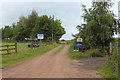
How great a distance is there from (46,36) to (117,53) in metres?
48.3

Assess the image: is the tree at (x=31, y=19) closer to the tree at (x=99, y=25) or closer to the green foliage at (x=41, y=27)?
the green foliage at (x=41, y=27)

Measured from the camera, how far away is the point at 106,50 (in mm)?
17266

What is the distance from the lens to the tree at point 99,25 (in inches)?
634

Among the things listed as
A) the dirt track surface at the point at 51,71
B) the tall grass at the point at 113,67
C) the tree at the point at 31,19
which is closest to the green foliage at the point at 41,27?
the tree at the point at 31,19

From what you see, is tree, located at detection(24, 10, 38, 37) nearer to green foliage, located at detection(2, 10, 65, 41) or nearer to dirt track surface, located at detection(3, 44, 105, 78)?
green foliage, located at detection(2, 10, 65, 41)

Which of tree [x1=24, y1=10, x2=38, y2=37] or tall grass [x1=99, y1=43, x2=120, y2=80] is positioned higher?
tree [x1=24, y1=10, x2=38, y2=37]

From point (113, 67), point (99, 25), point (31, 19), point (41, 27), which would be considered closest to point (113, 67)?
point (113, 67)

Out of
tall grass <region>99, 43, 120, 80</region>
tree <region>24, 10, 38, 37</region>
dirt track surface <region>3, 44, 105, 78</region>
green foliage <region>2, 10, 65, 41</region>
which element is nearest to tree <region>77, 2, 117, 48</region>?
dirt track surface <region>3, 44, 105, 78</region>

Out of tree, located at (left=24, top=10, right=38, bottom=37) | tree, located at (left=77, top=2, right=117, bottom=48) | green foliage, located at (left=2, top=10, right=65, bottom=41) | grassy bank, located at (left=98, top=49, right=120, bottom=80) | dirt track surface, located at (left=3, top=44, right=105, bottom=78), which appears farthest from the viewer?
tree, located at (left=24, top=10, right=38, bottom=37)

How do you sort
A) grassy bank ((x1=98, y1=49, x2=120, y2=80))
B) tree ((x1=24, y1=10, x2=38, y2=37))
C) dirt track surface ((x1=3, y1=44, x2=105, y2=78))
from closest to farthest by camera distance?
dirt track surface ((x1=3, y1=44, x2=105, y2=78)) < grassy bank ((x1=98, y1=49, x2=120, y2=80)) < tree ((x1=24, y1=10, x2=38, y2=37))

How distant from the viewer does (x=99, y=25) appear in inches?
659

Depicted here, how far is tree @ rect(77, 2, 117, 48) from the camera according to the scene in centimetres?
1609

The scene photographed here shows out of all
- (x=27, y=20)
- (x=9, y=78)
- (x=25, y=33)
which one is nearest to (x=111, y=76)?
(x=9, y=78)

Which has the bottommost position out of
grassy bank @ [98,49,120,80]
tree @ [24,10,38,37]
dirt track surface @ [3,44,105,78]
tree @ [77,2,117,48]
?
dirt track surface @ [3,44,105,78]
